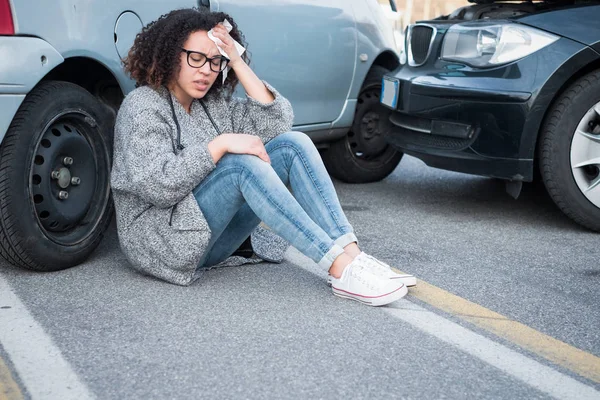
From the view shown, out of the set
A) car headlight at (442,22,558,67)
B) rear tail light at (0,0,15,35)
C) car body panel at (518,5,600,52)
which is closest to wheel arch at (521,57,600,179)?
car body panel at (518,5,600,52)

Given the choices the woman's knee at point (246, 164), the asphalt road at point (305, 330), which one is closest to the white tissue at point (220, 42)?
the woman's knee at point (246, 164)

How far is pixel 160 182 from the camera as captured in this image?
10.1 ft

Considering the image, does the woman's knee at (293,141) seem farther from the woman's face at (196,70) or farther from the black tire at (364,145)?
the black tire at (364,145)

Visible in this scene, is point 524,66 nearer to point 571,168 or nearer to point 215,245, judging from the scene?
point 571,168

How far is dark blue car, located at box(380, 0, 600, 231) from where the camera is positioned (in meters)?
4.33

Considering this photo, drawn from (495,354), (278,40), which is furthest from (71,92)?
(495,354)

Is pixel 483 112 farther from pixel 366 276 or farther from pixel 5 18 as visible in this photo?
pixel 5 18

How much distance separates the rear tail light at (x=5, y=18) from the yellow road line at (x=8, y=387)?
1243 millimetres

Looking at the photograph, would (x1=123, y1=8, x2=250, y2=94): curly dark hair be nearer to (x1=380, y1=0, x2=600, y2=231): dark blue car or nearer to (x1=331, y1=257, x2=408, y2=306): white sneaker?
(x1=331, y1=257, x2=408, y2=306): white sneaker

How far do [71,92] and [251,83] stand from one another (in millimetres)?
736

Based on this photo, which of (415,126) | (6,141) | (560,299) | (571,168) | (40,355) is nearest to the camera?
(40,355)

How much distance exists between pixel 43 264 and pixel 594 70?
2954 millimetres

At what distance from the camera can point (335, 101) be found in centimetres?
498

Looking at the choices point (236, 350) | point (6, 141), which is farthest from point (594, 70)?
point (6, 141)
